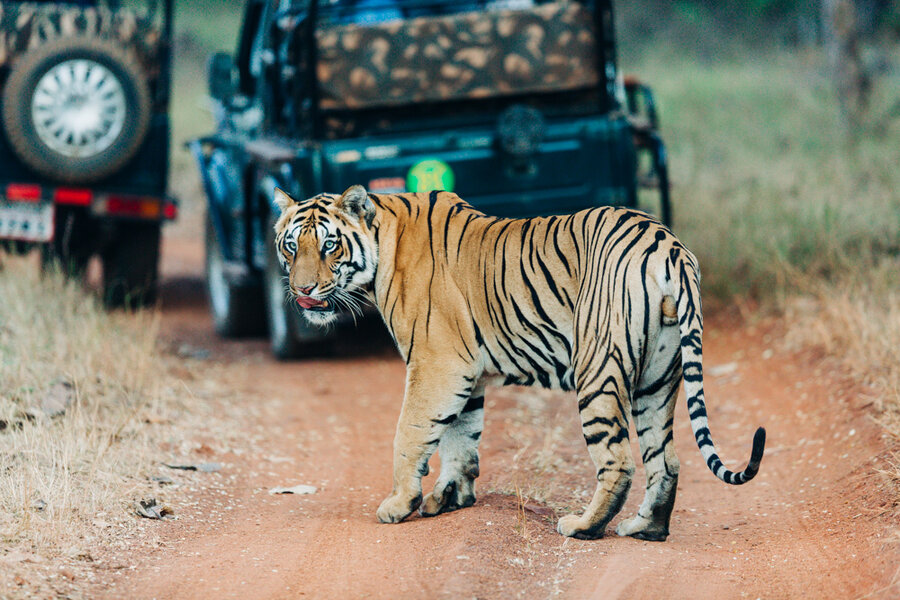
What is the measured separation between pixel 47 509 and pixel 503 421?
9.34 feet

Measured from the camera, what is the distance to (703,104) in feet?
55.0

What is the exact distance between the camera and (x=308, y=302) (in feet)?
14.3

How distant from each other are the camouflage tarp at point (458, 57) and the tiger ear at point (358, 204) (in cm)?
270

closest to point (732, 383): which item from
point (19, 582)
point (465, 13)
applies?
point (465, 13)

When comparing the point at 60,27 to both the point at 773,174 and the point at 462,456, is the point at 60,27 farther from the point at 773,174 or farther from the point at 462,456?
the point at 773,174

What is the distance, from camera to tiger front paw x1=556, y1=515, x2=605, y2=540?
409 cm

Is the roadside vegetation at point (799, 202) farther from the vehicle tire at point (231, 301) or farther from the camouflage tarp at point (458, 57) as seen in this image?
the vehicle tire at point (231, 301)

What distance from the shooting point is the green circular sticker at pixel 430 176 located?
23.0ft

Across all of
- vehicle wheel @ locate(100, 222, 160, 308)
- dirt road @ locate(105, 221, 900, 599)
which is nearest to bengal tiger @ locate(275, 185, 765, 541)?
dirt road @ locate(105, 221, 900, 599)

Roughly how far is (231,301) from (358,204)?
4.59m

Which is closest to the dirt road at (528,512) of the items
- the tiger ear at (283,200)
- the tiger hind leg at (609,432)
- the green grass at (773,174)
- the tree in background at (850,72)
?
the tiger hind leg at (609,432)

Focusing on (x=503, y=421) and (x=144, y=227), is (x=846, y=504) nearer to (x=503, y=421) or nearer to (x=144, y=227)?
(x=503, y=421)

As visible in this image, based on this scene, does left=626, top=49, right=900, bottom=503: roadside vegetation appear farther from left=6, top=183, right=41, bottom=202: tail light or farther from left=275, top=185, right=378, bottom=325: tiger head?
left=6, top=183, right=41, bottom=202: tail light

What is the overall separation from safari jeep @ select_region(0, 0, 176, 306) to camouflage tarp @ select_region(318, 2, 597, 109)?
176 cm
